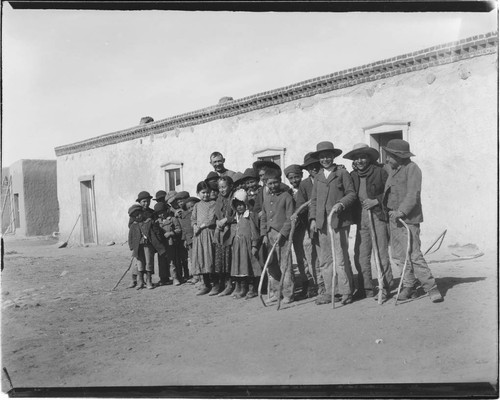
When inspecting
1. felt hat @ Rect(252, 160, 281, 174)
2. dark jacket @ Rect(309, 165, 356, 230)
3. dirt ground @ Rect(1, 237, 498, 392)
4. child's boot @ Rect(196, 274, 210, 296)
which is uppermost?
felt hat @ Rect(252, 160, 281, 174)

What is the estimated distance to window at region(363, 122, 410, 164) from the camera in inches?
372

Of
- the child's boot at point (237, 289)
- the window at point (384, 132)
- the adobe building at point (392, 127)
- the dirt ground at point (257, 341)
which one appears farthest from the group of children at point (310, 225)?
the window at point (384, 132)

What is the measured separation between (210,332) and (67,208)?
15309mm

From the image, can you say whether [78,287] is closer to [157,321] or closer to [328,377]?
[157,321]

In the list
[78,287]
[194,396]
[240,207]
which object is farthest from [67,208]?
[194,396]

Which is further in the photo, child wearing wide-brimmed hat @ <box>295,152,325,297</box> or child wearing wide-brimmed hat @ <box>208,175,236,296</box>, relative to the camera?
child wearing wide-brimmed hat @ <box>208,175,236,296</box>

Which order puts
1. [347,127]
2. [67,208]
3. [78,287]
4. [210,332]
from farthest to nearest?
1. [67,208]
2. [347,127]
3. [78,287]
4. [210,332]

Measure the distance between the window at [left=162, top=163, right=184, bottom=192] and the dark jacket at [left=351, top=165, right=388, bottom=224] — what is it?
948cm

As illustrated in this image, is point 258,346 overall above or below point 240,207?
below

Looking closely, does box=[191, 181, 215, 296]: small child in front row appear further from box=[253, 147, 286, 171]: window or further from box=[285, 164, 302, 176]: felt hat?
box=[253, 147, 286, 171]: window

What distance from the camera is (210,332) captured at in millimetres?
5340

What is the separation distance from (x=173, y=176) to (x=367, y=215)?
33.7ft

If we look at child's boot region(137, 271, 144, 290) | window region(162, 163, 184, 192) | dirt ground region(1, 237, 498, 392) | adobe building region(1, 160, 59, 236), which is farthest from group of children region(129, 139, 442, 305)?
adobe building region(1, 160, 59, 236)

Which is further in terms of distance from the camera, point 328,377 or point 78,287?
point 78,287
